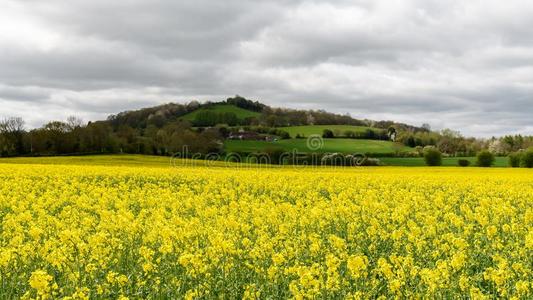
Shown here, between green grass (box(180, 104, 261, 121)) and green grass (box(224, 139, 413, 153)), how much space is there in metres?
31.9

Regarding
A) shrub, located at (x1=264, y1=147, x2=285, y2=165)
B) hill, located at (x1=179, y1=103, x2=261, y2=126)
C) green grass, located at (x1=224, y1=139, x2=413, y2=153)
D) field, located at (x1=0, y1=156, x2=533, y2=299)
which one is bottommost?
field, located at (x1=0, y1=156, x2=533, y2=299)

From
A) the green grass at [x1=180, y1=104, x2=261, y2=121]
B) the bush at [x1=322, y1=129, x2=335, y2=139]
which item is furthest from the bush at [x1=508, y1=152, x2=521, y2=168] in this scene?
the green grass at [x1=180, y1=104, x2=261, y2=121]

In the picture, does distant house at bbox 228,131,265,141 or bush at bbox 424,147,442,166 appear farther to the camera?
distant house at bbox 228,131,265,141

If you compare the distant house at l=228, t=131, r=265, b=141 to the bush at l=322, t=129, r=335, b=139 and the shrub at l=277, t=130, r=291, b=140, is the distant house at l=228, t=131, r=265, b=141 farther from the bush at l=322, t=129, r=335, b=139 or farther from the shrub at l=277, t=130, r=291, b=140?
the bush at l=322, t=129, r=335, b=139

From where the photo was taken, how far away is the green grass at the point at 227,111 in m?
124

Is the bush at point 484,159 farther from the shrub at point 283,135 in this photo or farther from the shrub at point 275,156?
the shrub at point 283,135

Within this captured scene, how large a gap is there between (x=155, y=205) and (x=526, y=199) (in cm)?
1250

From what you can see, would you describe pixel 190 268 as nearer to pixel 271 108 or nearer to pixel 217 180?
pixel 217 180

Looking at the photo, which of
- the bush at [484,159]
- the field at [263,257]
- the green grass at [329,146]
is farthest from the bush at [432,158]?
the field at [263,257]

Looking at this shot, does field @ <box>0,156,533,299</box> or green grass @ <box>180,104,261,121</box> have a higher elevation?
green grass @ <box>180,104,261,121</box>

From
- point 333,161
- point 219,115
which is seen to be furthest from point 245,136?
point 333,161

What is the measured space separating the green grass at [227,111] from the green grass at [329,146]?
105 ft

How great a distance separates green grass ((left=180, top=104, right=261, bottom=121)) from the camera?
124 m

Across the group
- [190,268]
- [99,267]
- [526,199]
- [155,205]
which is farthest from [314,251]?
[526,199]
